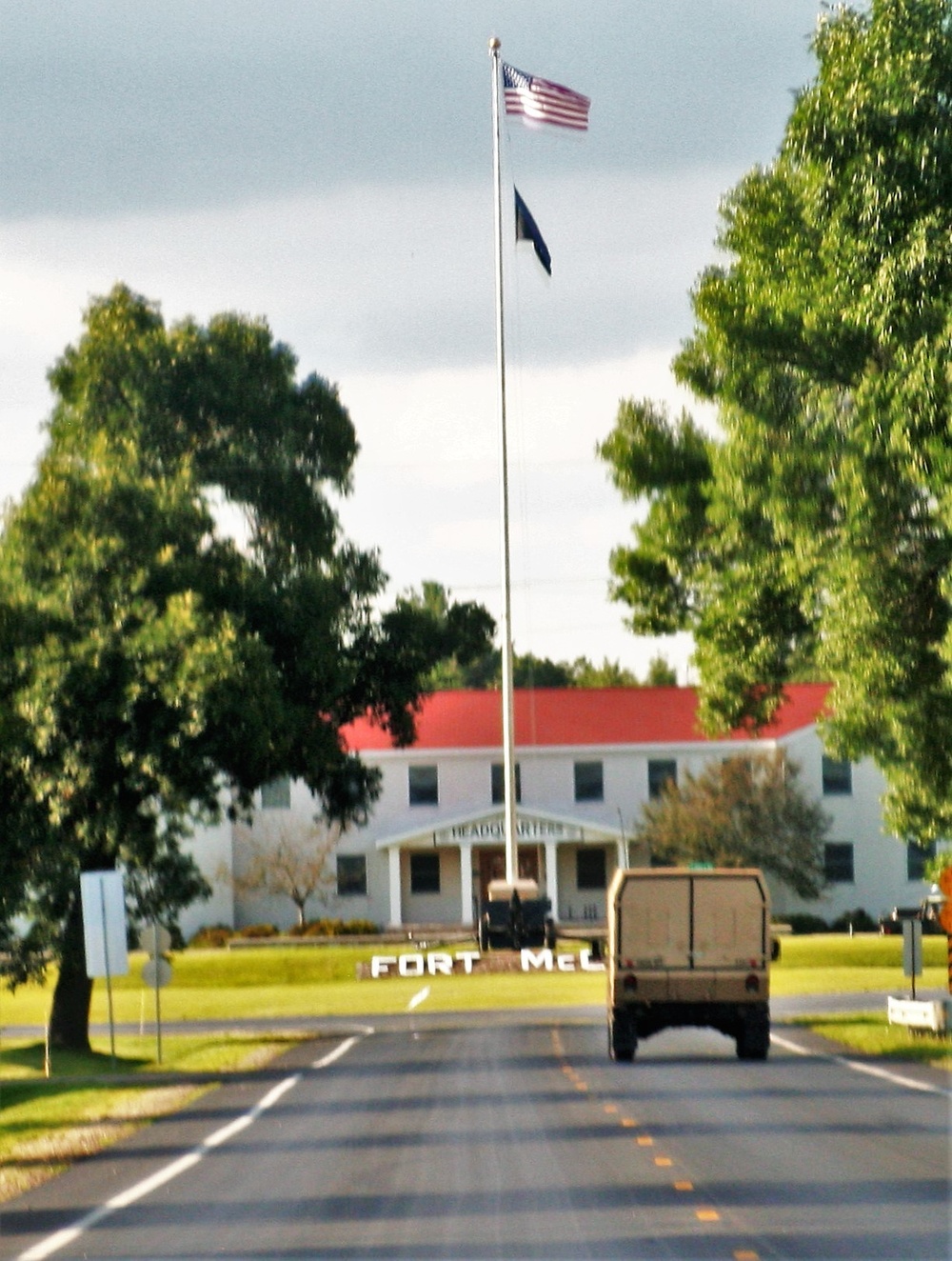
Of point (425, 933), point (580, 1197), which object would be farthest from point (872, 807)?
point (580, 1197)

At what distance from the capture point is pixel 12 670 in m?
31.5

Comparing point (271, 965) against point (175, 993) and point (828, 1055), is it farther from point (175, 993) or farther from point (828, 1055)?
point (828, 1055)

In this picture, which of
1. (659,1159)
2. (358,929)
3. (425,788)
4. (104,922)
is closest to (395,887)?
(358,929)

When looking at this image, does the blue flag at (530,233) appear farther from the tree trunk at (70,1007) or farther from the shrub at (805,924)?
the shrub at (805,924)

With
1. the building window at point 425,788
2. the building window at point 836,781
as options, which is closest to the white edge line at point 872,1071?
the building window at point 836,781

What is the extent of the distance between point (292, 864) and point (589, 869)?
11.6m

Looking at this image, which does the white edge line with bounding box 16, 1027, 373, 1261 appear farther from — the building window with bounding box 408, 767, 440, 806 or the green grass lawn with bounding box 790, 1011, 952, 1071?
the building window with bounding box 408, 767, 440, 806

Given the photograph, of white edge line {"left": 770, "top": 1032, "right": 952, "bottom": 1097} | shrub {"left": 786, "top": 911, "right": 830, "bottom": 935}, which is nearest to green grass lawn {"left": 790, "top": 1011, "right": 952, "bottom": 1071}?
white edge line {"left": 770, "top": 1032, "right": 952, "bottom": 1097}

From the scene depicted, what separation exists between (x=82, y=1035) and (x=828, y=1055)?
47.1ft

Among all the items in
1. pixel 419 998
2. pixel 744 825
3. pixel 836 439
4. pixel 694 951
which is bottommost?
pixel 419 998

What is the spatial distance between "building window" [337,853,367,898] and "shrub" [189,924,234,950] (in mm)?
4548

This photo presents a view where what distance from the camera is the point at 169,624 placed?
31406mm

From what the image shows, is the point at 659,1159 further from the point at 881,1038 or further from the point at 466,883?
the point at 466,883

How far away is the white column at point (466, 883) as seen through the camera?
71625mm
